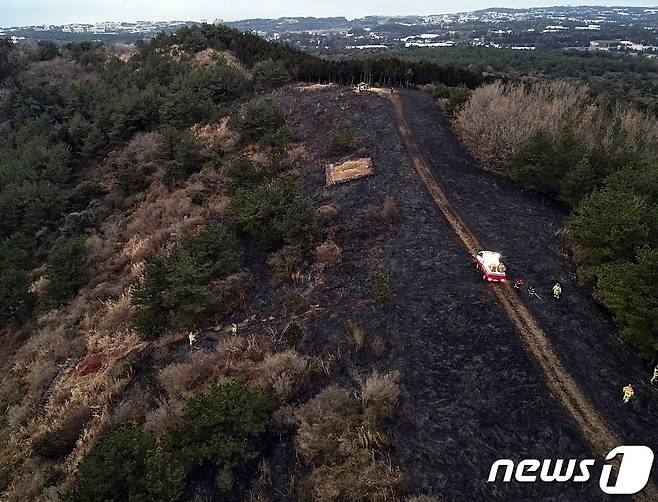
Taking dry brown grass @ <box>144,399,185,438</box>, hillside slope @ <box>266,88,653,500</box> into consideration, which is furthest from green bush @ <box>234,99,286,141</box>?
dry brown grass @ <box>144,399,185,438</box>

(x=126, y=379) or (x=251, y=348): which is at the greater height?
(x=251, y=348)

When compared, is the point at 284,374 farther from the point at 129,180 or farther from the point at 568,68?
the point at 568,68

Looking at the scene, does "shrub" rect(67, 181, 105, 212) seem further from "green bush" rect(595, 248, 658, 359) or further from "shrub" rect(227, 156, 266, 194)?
"green bush" rect(595, 248, 658, 359)

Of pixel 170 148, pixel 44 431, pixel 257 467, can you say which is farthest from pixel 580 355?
pixel 170 148

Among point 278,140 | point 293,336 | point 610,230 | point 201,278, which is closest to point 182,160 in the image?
point 278,140

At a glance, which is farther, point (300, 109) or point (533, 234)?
point (300, 109)

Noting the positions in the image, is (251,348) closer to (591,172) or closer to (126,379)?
(126,379)
